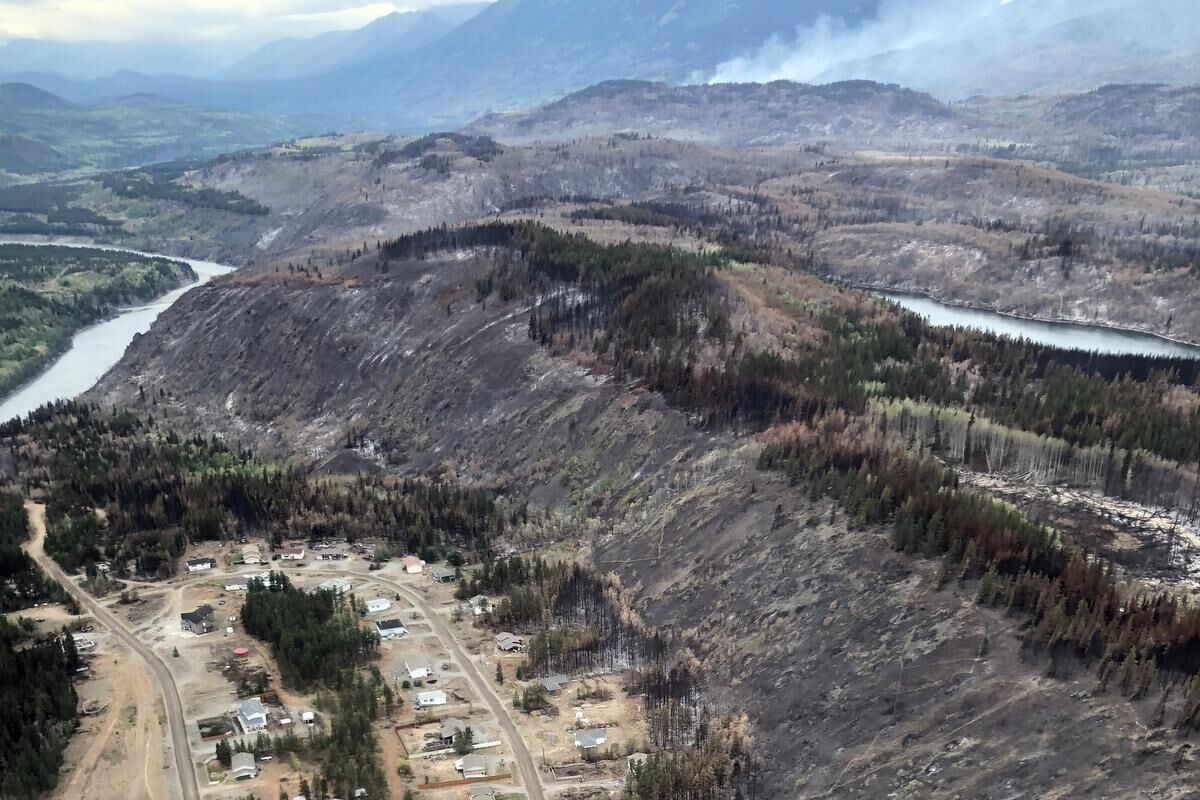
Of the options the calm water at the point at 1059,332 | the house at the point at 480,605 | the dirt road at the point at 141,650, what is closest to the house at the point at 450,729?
the dirt road at the point at 141,650

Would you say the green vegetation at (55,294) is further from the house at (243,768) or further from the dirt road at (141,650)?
the house at (243,768)

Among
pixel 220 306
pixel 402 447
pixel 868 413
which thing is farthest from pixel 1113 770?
pixel 220 306

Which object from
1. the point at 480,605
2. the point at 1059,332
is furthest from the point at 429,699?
the point at 1059,332

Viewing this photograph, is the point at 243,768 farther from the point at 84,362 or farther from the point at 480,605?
the point at 84,362

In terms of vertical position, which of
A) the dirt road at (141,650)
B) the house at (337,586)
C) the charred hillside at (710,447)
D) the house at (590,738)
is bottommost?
the dirt road at (141,650)

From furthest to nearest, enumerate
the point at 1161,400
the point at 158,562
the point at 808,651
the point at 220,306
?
1. the point at 220,306
2. the point at 1161,400
3. the point at 158,562
4. the point at 808,651

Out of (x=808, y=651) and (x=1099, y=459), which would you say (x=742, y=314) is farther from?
(x=808, y=651)

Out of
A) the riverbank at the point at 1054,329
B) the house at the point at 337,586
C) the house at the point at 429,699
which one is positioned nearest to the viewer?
the house at the point at 429,699
